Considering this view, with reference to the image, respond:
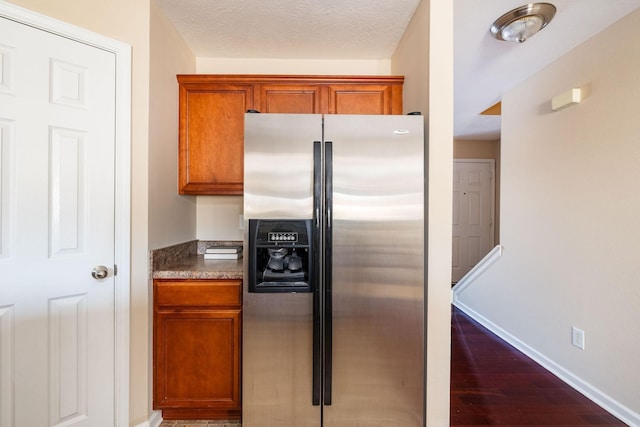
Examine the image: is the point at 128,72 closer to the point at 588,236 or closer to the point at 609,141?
the point at 609,141

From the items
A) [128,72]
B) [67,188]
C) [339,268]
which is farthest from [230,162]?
[339,268]

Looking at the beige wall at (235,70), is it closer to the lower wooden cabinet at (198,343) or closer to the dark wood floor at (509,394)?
the lower wooden cabinet at (198,343)

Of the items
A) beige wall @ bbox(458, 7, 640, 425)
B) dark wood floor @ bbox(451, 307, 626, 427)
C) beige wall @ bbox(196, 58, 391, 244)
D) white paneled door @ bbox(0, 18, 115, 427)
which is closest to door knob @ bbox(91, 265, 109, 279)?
white paneled door @ bbox(0, 18, 115, 427)

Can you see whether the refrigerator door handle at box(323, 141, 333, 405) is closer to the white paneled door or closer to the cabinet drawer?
the cabinet drawer

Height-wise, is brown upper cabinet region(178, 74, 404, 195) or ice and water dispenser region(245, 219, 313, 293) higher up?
brown upper cabinet region(178, 74, 404, 195)

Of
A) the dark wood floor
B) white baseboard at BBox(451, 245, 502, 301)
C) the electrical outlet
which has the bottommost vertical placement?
the dark wood floor

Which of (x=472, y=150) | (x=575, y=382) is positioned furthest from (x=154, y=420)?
(x=472, y=150)

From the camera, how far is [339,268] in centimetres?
136

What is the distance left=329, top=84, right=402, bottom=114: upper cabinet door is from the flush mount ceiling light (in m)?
0.67

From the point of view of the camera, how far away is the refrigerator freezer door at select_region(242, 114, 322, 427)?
136 cm

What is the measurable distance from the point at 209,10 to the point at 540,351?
3.62 m

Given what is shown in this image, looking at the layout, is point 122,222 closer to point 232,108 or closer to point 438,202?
point 232,108

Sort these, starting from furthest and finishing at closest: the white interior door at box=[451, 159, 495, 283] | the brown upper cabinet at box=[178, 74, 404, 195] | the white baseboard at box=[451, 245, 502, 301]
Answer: the white interior door at box=[451, 159, 495, 283] → the white baseboard at box=[451, 245, 502, 301] → the brown upper cabinet at box=[178, 74, 404, 195]

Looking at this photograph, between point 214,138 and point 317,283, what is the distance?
4.22ft
